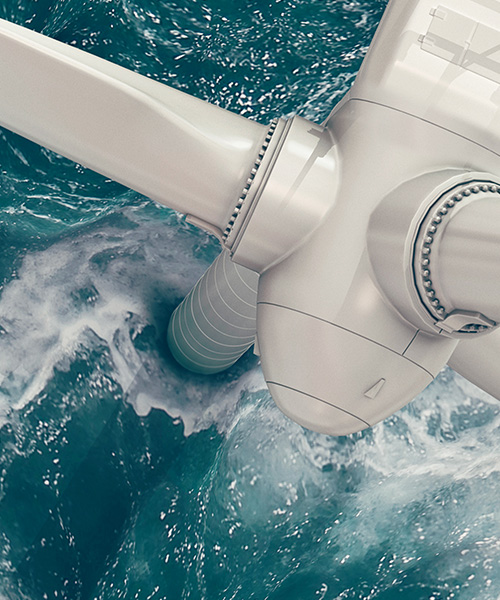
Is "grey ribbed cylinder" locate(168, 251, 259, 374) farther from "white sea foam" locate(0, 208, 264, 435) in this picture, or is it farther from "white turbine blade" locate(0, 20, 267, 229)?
"white turbine blade" locate(0, 20, 267, 229)

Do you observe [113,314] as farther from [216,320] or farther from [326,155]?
[326,155]

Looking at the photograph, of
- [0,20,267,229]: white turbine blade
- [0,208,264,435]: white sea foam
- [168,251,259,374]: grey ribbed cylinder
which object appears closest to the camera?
[0,20,267,229]: white turbine blade

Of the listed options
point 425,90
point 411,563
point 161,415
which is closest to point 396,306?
point 425,90

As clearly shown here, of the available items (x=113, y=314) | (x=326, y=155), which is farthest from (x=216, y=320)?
(x=326, y=155)

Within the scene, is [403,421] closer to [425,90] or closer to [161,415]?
[161,415]

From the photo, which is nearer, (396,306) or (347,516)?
(396,306)

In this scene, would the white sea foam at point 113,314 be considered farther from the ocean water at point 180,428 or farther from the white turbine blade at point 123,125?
the white turbine blade at point 123,125

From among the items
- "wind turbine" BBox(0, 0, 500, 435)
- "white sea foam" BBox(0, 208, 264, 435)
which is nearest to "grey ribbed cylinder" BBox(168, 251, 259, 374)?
"white sea foam" BBox(0, 208, 264, 435)
